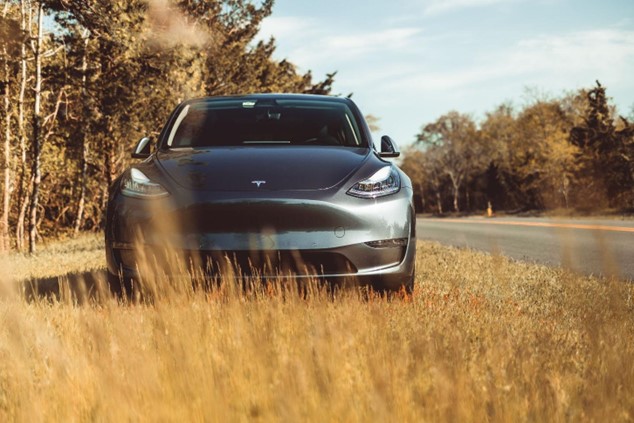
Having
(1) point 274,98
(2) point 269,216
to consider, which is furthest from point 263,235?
(1) point 274,98

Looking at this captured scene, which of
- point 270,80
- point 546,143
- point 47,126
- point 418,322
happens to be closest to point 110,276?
point 418,322

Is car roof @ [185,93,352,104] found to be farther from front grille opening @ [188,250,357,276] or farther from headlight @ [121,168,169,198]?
front grille opening @ [188,250,357,276]

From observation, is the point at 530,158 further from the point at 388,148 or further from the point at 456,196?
the point at 388,148

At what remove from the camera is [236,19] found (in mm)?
29203

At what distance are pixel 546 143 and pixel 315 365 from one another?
5533 centimetres

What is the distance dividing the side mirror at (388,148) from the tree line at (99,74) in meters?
9.98

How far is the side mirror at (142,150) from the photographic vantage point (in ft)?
17.4

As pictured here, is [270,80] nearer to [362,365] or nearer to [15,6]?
[15,6]

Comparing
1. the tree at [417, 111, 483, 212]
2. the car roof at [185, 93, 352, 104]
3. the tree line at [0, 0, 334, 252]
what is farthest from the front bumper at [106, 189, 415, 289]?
the tree at [417, 111, 483, 212]

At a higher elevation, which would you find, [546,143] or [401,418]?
[546,143]

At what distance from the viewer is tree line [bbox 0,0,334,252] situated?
15.1 metres

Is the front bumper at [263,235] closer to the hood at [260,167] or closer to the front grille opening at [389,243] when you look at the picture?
the front grille opening at [389,243]

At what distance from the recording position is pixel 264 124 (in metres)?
5.70

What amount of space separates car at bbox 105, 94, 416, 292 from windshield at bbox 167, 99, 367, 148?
0.74 meters
